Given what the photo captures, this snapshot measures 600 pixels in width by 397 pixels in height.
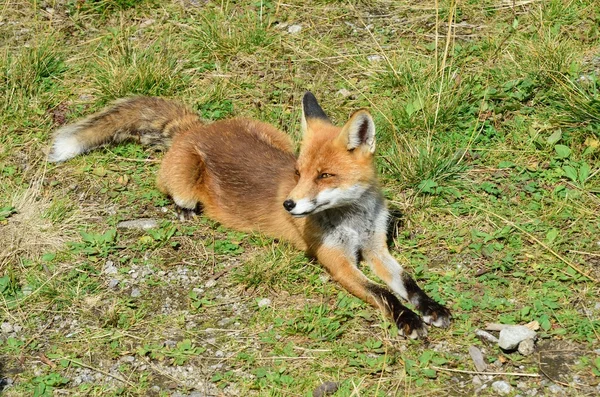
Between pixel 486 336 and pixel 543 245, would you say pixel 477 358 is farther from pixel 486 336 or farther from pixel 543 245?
pixel 543 245

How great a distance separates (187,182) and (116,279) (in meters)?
0.95

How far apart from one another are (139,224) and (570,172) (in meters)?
3.08

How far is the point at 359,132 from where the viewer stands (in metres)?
4.57

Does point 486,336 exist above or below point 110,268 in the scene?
above

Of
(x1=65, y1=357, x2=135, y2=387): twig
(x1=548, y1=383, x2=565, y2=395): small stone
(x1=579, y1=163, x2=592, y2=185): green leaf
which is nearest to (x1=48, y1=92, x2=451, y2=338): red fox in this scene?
(x1=548, y1=383, x2=565, y2=395): small stone

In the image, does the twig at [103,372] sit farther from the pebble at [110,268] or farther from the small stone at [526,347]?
the small stone at [526,347]

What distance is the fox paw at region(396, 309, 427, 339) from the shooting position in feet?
13.8

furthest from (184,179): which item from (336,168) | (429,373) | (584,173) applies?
(584,173)

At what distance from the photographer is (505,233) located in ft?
16.2

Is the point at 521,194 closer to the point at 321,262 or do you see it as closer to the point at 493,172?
the point at 493,172

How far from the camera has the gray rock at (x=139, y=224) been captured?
539 centimetres

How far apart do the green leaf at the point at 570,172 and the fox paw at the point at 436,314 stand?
5.11 feet

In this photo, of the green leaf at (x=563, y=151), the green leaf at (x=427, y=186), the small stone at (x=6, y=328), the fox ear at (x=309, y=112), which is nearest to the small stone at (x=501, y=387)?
the green leaf at (x=427, y=186)

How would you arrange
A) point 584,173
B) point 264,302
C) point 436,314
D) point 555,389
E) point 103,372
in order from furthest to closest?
point 584,173, point 264,302, point 436,314, point 103,372, point 555,389
